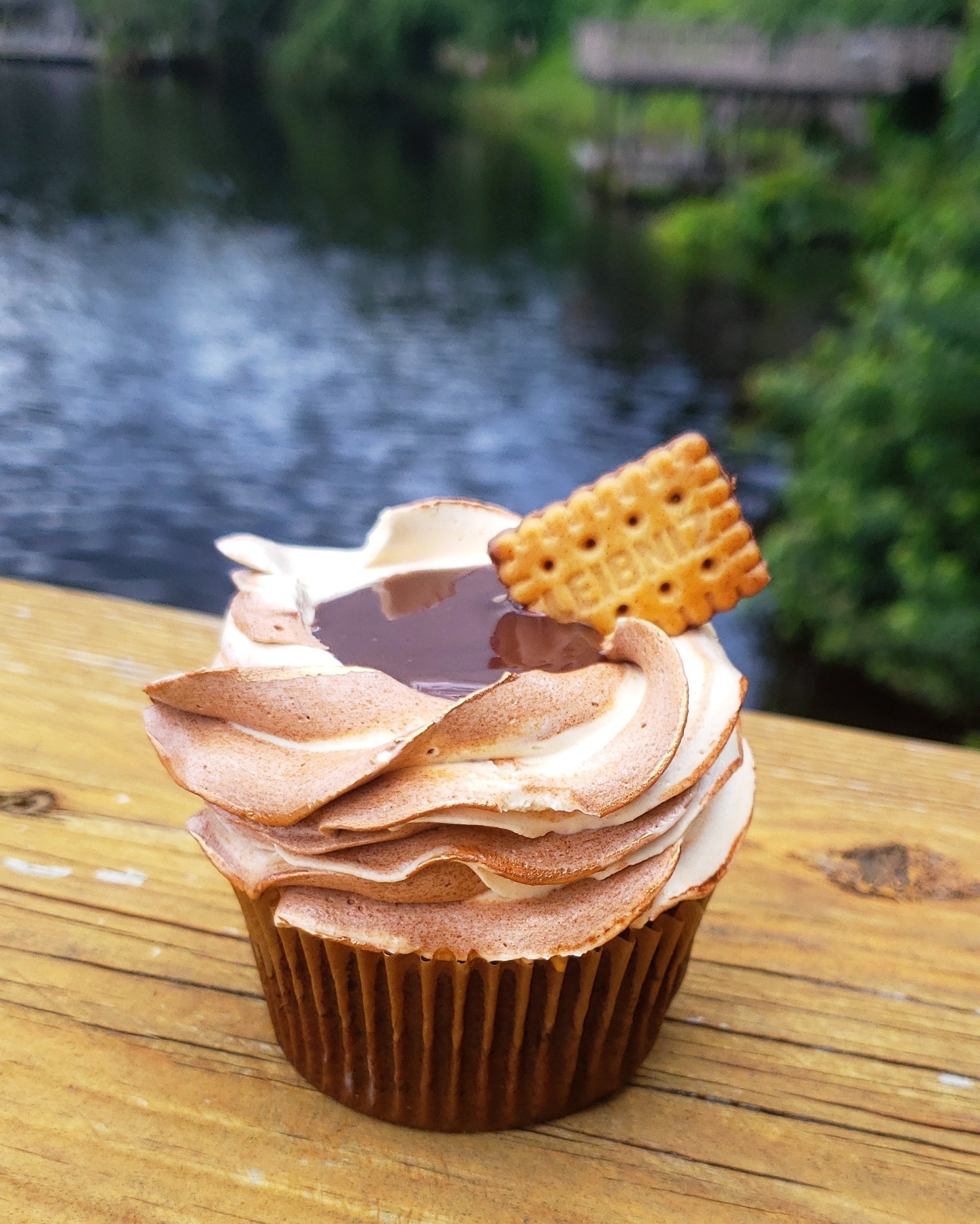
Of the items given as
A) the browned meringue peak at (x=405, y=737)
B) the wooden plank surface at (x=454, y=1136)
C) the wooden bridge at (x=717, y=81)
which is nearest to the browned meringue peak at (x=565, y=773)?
the browned meringue peak at (x=405, y=737)

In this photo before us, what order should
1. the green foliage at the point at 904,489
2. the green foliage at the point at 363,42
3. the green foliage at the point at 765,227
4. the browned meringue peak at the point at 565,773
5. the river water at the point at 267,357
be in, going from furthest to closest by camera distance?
the green foliage at the point at 363,42 < the green foliage at the point at 765,227 < the river water at the point at 267,357 < the green foliage at the point at 904,489 < the browned meringue peak at the point at 565,773

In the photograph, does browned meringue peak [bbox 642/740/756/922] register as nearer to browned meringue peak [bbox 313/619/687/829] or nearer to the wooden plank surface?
browned meringue peak [bbox 313/619/687/829]

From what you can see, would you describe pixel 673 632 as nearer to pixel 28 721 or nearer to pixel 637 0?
pixel 28 721

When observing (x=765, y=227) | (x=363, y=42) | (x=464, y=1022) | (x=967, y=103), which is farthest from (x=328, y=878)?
(x=363, y=42)

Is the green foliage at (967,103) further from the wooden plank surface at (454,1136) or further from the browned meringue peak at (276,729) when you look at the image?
the browned meringue peak at (276,729)

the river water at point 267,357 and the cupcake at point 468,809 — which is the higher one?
the cupcake at point 468,809

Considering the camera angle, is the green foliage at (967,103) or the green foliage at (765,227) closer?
the green foliage at (967,103)

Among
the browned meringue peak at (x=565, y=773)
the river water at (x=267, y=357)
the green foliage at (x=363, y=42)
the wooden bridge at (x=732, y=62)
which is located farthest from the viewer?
the green foliage at (x=363, y=42)

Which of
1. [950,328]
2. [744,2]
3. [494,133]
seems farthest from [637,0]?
[950,328]
